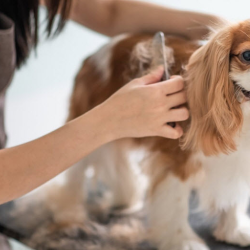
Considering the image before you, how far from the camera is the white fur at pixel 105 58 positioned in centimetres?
140

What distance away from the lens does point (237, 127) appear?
1.01 m

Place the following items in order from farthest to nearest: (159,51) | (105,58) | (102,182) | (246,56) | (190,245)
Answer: (102,182)
(105,58)
(190,245)
(159,51)
(246,56)

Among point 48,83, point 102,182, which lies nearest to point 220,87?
point 102,182

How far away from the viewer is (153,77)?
3.49ft

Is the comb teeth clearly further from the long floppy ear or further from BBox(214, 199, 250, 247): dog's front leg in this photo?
BBox(214, 199, 250, 247): dog's front leg

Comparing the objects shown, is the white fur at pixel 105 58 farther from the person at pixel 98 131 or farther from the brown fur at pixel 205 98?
the person at pixel 98 131

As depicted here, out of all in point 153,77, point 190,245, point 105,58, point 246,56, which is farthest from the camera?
point 105,58

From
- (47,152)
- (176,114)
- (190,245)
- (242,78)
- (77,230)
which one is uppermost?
(242,78)

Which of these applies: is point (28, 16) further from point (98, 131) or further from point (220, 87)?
point (220, 87)

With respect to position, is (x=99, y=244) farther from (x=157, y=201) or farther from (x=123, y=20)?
(x=123, y=20)

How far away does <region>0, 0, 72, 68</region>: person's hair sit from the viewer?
1339 mm

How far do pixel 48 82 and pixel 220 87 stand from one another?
109cm

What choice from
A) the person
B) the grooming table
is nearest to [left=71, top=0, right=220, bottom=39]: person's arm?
the person

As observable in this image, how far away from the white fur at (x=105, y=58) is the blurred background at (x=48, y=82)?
0.65 feet
